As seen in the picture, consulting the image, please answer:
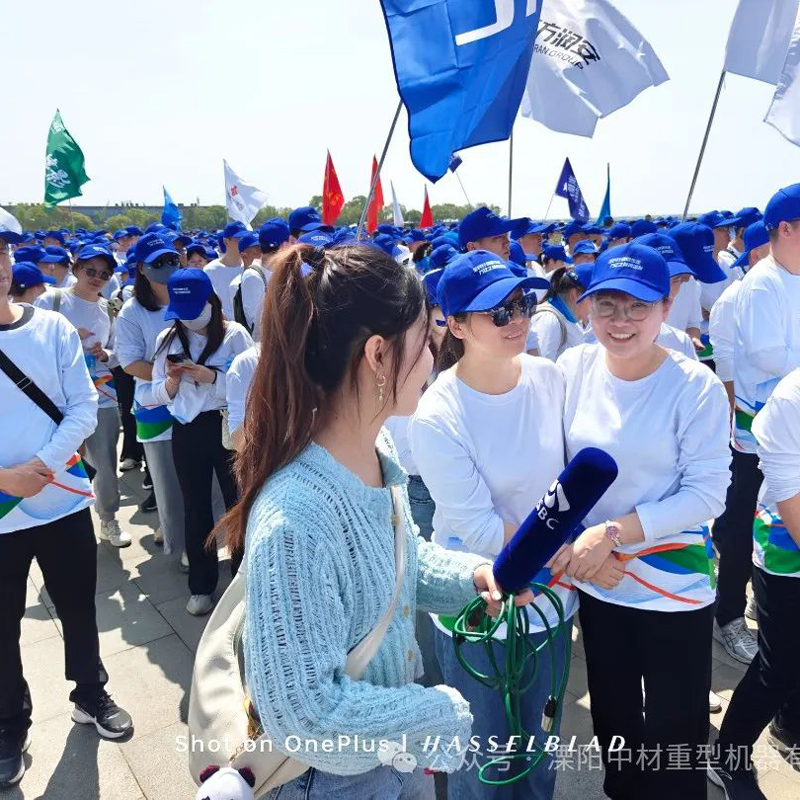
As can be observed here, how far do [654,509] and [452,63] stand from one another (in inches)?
92.7

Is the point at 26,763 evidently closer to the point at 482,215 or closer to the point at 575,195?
the point at 482,215

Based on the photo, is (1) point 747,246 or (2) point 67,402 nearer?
(2) point 67,402

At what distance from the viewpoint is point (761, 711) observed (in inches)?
96.9

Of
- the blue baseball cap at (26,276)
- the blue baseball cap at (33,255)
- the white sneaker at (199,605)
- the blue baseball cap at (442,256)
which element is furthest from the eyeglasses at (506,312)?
the blue baseball cap at (33,255)

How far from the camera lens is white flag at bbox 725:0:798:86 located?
15.6 feet

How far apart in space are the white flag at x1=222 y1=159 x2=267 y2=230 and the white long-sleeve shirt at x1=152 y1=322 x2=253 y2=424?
7.18 m

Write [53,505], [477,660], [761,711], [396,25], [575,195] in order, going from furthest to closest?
1. [575,195]
2. [396,25]
3. [53,505]
4. [761,711]
5. [477,660]

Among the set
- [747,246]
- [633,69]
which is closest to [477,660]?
[747,246]

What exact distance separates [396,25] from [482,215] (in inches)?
62.9

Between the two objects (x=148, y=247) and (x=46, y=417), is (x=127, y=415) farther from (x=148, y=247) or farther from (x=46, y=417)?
(x=46, y=417)

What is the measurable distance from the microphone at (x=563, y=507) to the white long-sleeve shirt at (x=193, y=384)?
2732 millimetres

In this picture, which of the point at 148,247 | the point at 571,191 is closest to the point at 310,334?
the point at 148,247

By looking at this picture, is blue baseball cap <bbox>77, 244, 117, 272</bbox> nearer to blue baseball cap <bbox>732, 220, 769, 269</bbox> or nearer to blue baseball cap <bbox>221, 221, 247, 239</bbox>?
blue baseball cap <bbox>221, 221, 247, 239</bbox>

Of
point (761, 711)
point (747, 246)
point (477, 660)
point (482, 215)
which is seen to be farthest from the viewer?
point (747, 246)
